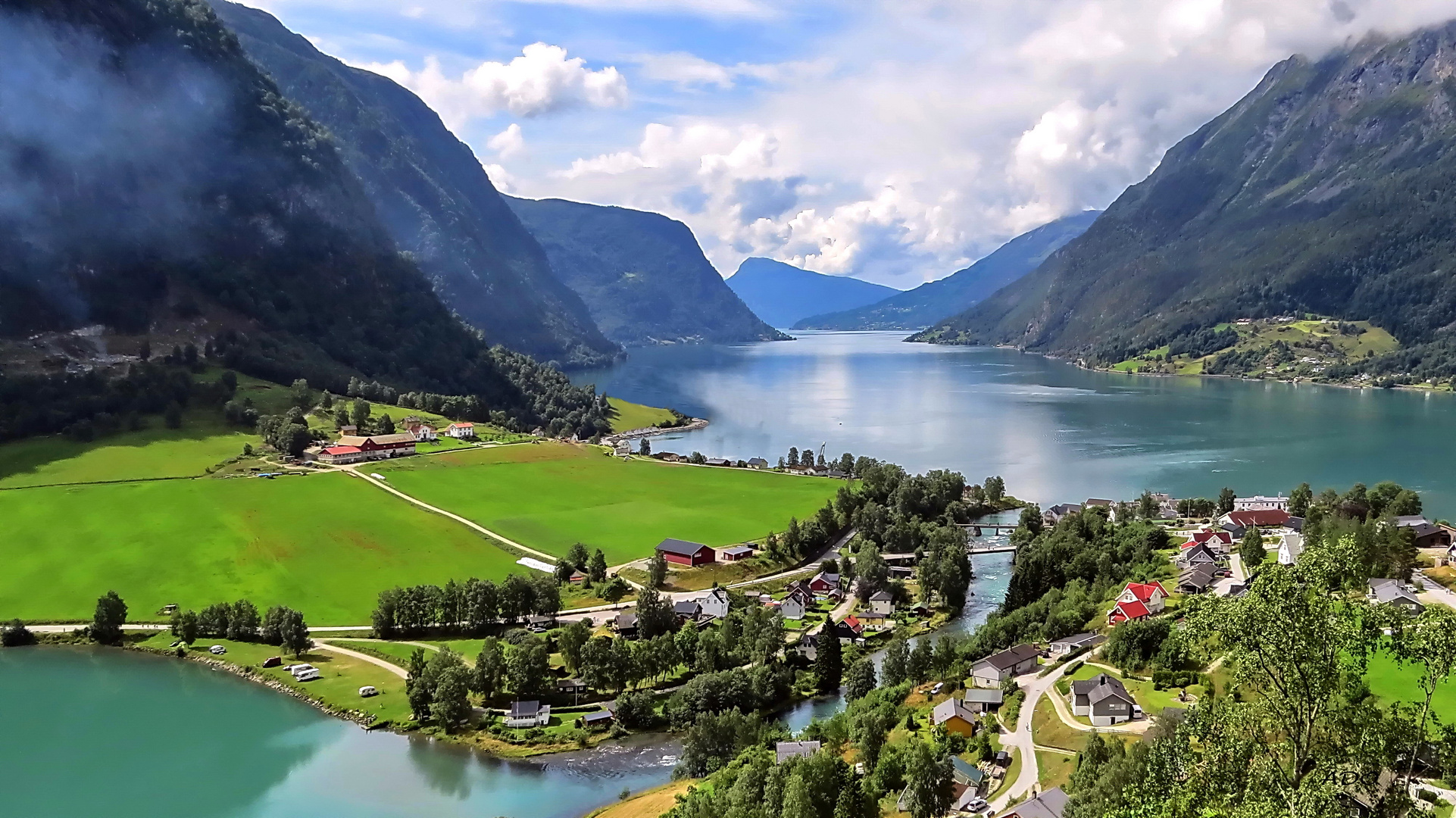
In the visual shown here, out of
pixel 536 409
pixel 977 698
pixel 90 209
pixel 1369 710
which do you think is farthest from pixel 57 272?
pixel 1369 710

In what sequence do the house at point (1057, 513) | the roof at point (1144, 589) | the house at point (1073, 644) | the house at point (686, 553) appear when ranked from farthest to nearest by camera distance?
the house at point (1057, 513), the house at point (686, 553), the roof at point (1144, 589), the house at point (1073, 644)

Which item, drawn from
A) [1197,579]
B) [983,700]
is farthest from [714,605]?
[1197,579]

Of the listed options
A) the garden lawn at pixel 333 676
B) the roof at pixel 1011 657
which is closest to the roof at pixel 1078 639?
the roof at pixel 1011 657

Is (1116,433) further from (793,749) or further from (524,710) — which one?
(793,749)

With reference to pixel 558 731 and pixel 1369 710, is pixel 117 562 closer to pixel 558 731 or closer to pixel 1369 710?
pixel 558 731

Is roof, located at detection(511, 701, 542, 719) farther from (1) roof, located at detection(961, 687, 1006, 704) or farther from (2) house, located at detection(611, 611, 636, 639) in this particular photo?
(1) roof, located at detection(961, 687, 1006, 704)

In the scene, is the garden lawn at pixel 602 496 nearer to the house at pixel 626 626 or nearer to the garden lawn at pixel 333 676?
the house at pixel 626 626

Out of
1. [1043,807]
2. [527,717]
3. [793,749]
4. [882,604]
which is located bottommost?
[527,717]
